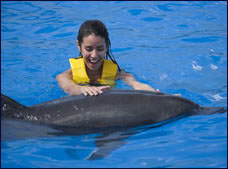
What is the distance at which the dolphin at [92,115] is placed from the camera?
3869mm

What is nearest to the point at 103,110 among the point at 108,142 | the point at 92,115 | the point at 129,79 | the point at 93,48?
the point at 92,115

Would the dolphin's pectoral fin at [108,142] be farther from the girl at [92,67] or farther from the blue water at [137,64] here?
the girl at [92,67]

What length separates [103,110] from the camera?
388 centimetres

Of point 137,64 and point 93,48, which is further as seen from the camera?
point 137,64

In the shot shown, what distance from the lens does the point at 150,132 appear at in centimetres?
403

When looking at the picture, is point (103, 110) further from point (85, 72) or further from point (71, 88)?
point (85, 72)

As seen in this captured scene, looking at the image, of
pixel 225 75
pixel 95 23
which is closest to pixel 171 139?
pixel 95 23

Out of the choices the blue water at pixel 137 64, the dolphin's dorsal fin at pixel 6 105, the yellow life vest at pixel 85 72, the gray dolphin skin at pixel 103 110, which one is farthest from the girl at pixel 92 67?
the dolphin's dorsal fin at pixel 6 105

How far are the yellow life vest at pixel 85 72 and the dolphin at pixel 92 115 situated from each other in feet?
6.88

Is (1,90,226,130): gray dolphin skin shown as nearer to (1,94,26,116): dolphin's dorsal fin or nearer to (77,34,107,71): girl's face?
(1,94,26,116): dolphin's dorsal fin

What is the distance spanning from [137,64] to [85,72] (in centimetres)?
185

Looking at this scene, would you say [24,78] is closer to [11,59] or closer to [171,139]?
[11,59]

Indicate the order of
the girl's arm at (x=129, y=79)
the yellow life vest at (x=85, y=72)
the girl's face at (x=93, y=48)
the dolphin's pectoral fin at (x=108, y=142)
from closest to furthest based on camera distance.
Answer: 1. the dolphin's pectoral fin at (x=108, y=142)
2. the girl's face at (x=93, y=48)
3. the girl's arm at (x=129, y=79)
4. the yellow life vest at (x=85, y=72)

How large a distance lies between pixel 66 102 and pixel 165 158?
1344 millimetres
